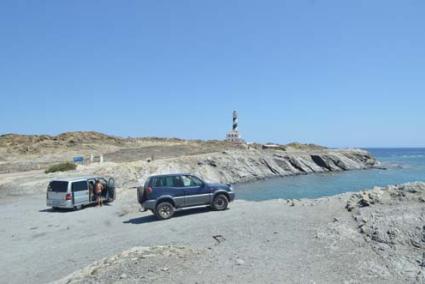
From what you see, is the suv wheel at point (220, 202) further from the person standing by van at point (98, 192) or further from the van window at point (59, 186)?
the van window at point (59, 186)

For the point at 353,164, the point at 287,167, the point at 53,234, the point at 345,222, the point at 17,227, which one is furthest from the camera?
the point at 353,164

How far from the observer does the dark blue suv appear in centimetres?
1756

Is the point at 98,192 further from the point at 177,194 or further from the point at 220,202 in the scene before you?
the point at 220,202

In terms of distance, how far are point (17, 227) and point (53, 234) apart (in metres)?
3.16

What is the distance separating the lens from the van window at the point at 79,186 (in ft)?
73.1

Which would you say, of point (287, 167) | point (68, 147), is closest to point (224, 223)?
point (287, 167)

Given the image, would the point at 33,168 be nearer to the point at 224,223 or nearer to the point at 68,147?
the point at 68,147

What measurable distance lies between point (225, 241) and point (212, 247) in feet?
2.39

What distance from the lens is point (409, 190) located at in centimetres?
1548

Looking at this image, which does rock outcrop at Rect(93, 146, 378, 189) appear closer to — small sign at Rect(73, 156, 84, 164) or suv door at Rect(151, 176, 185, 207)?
small sign at Rect(73, 156, 84, 164)

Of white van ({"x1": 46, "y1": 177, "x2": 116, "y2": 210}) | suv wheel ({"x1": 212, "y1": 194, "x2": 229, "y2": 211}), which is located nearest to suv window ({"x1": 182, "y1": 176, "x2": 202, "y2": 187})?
suv wheel ({"x1": 212, "y1": 194, "x2": 229, "y2": 211})

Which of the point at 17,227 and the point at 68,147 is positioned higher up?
the point at 68,147

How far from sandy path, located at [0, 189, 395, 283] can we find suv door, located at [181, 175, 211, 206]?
0.61 m

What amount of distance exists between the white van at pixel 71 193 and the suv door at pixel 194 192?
7660mm
